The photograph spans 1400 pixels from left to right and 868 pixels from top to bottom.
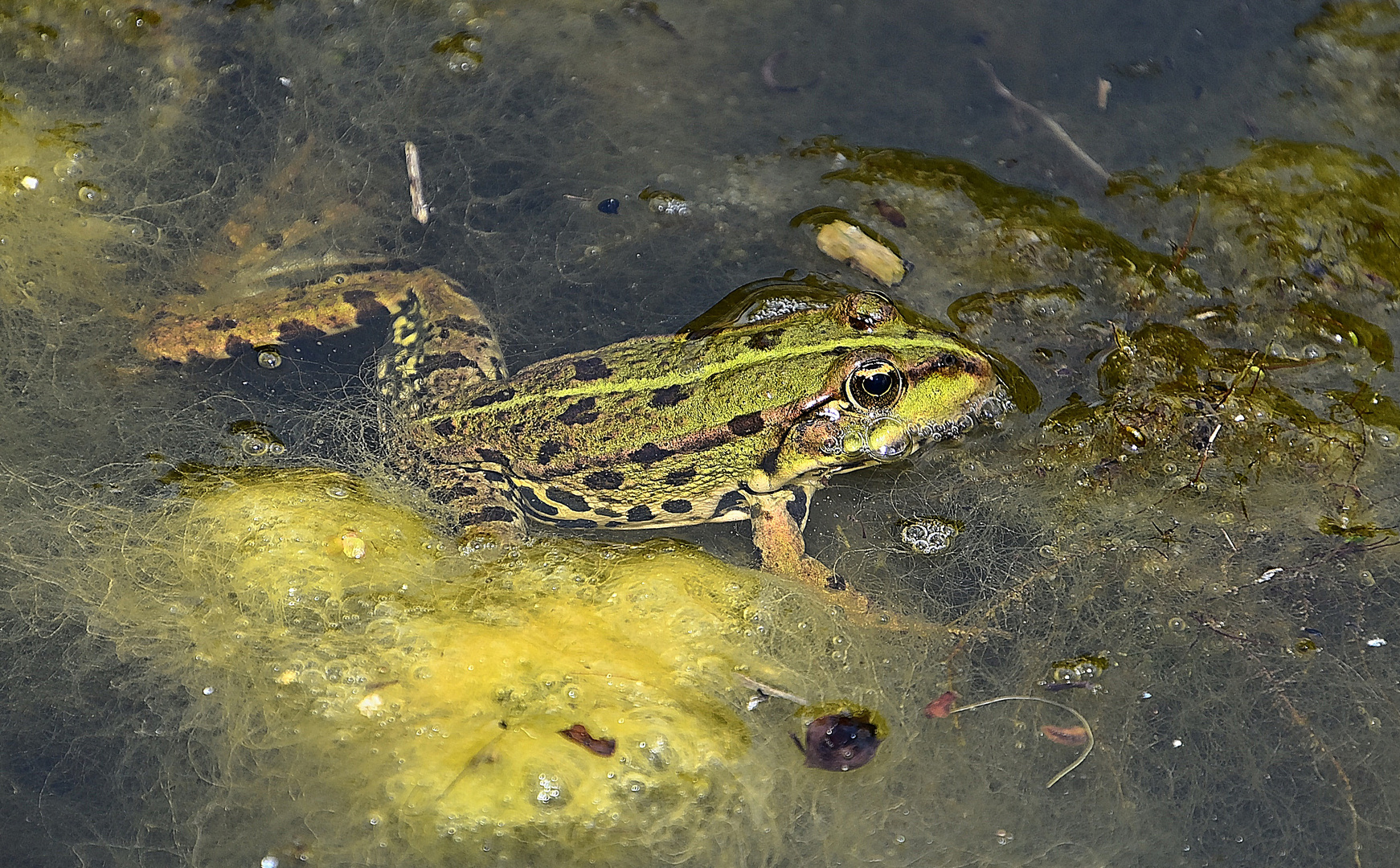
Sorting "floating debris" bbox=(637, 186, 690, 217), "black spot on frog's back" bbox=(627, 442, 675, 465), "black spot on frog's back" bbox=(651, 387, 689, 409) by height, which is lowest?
"black spot on frog's back" bbox=(627, 442, 675, 465)

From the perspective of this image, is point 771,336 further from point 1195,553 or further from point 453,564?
point 1195,553

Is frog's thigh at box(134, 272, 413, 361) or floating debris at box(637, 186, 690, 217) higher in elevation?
floating debris at box(637, 186, 690, 217)

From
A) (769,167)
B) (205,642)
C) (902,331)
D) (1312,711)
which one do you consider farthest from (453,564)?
(1312,711)

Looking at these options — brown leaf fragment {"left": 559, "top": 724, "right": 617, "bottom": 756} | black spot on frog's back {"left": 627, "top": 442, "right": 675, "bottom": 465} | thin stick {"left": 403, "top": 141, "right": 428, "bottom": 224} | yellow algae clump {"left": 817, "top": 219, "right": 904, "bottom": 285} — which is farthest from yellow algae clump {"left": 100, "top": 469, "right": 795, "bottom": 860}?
yellow algae clump {"left": 817, "top": 219, "right": 904, "bottom": 285}

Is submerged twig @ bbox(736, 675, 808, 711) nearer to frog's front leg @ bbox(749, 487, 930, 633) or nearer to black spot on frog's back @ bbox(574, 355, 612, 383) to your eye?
frog's front leg @ bbox(749, 487, 930, 633)

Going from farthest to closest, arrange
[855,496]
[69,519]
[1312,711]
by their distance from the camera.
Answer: [855,496], [69,519], [1312,711]

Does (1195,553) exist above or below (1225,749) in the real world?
above

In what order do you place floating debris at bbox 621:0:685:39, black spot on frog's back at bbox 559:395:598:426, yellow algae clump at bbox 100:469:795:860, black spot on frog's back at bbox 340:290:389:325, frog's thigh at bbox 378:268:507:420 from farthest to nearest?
floating debris at bbox 621:0:685:39 → black spot on frog's back at bbox 340:290:389:325 → frog's thigh at bbox 378:268:507:420 → black spot on frog's back at bbox 559:395:598:426 → yellow algae clump at bbox 100:469:795:860
